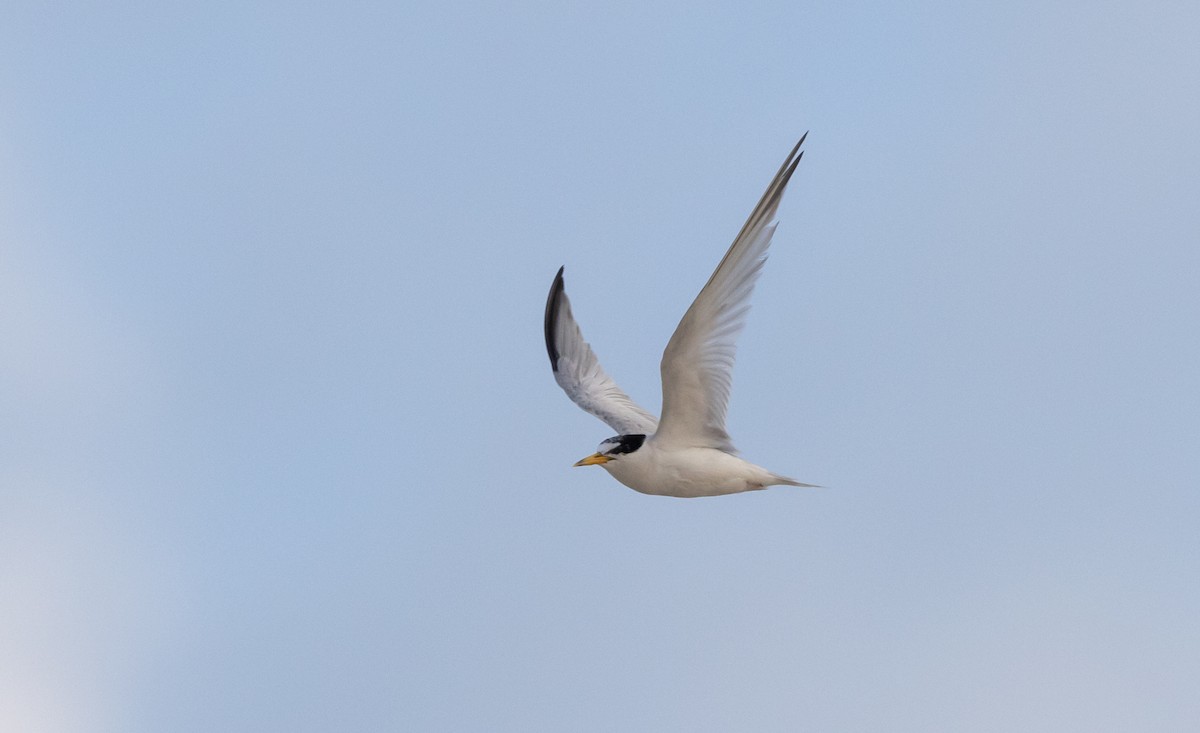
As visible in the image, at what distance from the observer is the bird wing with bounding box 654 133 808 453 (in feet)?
45.5

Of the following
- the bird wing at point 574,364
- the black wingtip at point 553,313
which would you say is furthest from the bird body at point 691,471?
the black wingtip at point 553,313

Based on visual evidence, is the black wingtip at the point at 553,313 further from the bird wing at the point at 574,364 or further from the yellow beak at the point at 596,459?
the yellow beak at the point at 596,459

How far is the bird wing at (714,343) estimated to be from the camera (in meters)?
13.9

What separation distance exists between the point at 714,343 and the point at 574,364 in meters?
5.02

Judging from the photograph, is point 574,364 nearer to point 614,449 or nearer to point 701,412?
point 614,449

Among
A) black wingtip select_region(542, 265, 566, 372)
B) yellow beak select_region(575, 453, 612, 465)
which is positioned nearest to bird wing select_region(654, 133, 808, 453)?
yellow beak select_region(575, 453, 612, 465)

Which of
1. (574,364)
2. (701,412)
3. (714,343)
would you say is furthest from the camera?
(574,364)

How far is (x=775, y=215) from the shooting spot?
1378cm

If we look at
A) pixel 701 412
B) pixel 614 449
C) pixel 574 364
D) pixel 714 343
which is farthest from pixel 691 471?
Answer: pixel 574 364

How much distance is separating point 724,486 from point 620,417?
3012mm

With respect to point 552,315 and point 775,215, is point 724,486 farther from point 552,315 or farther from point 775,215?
point 552,315

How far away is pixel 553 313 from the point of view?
19.8 metres

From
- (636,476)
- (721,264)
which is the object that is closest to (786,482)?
(636,476)

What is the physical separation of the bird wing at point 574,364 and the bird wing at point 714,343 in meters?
3.26
